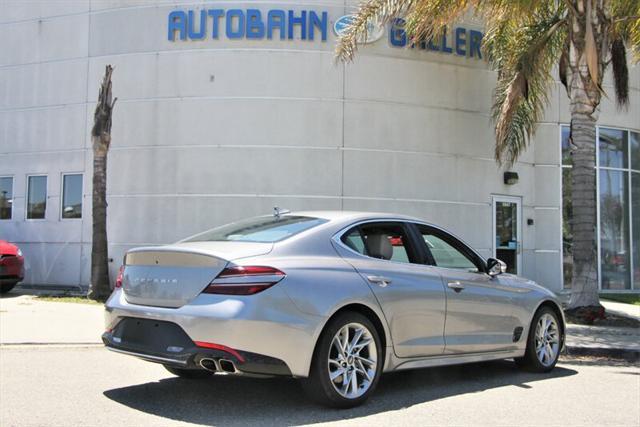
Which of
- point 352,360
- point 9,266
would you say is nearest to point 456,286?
point 352,360

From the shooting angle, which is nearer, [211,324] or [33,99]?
[211,324]

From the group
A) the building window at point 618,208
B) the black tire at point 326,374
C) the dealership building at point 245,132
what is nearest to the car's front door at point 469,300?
the black tire at point 326,374

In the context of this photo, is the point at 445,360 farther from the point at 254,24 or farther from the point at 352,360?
the point at 254,24

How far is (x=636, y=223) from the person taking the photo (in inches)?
754

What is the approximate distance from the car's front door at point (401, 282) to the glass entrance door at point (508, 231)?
11.5 m

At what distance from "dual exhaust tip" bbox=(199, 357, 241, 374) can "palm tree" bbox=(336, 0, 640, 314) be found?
802cm

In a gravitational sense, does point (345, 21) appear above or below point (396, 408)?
above

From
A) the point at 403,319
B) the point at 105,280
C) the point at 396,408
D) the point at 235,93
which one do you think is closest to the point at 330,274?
the point at 403,319

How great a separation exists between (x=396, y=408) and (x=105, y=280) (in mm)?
10109

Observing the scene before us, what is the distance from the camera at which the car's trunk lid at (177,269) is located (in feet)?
16.3

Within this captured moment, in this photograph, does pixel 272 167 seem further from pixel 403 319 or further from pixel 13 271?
pixel 403 319

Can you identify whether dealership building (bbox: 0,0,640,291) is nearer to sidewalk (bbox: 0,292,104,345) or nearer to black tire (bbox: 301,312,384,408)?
sidewalk (bbox: 0,292,104,345)

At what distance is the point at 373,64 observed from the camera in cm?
1600

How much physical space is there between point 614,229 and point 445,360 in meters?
14.5
